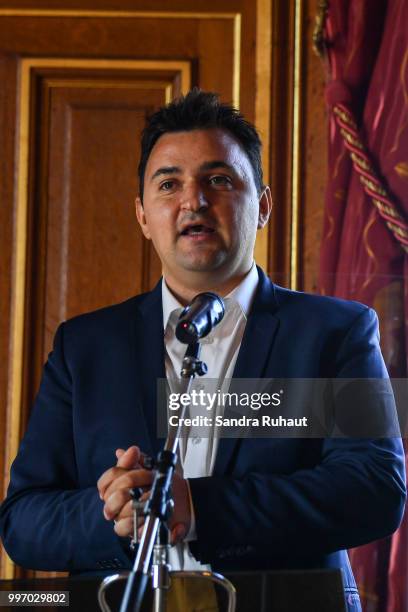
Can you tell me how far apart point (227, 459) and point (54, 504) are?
0.28 meters

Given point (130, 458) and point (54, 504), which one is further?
point (54, 504)

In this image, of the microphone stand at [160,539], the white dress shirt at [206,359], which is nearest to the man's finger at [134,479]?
the microphone stand at [160,539]

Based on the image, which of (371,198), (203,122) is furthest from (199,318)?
(371,198)

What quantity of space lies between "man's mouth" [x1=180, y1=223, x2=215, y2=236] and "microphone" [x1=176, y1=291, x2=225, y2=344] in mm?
412

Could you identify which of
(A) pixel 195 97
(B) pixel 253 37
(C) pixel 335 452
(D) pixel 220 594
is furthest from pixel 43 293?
(D) pixel 220 594

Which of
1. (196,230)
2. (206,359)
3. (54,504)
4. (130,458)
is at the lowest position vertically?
(54,504)

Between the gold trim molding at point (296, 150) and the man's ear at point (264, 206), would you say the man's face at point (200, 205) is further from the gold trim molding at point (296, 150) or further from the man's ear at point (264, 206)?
the gold trim molding at point (296, 150)

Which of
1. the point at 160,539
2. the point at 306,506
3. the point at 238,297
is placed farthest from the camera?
the point at 238,297

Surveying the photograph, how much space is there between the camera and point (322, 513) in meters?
1.44

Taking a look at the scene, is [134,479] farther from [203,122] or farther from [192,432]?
[203,122]

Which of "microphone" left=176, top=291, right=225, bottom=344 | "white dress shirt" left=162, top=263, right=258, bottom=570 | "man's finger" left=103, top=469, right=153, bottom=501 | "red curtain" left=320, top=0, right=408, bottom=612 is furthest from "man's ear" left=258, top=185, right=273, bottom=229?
"man's finger" left=103, top=469, right=153, bottom=501

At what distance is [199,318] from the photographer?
1.21 m

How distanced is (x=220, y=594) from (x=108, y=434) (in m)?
0.43

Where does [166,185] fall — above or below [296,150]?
below
